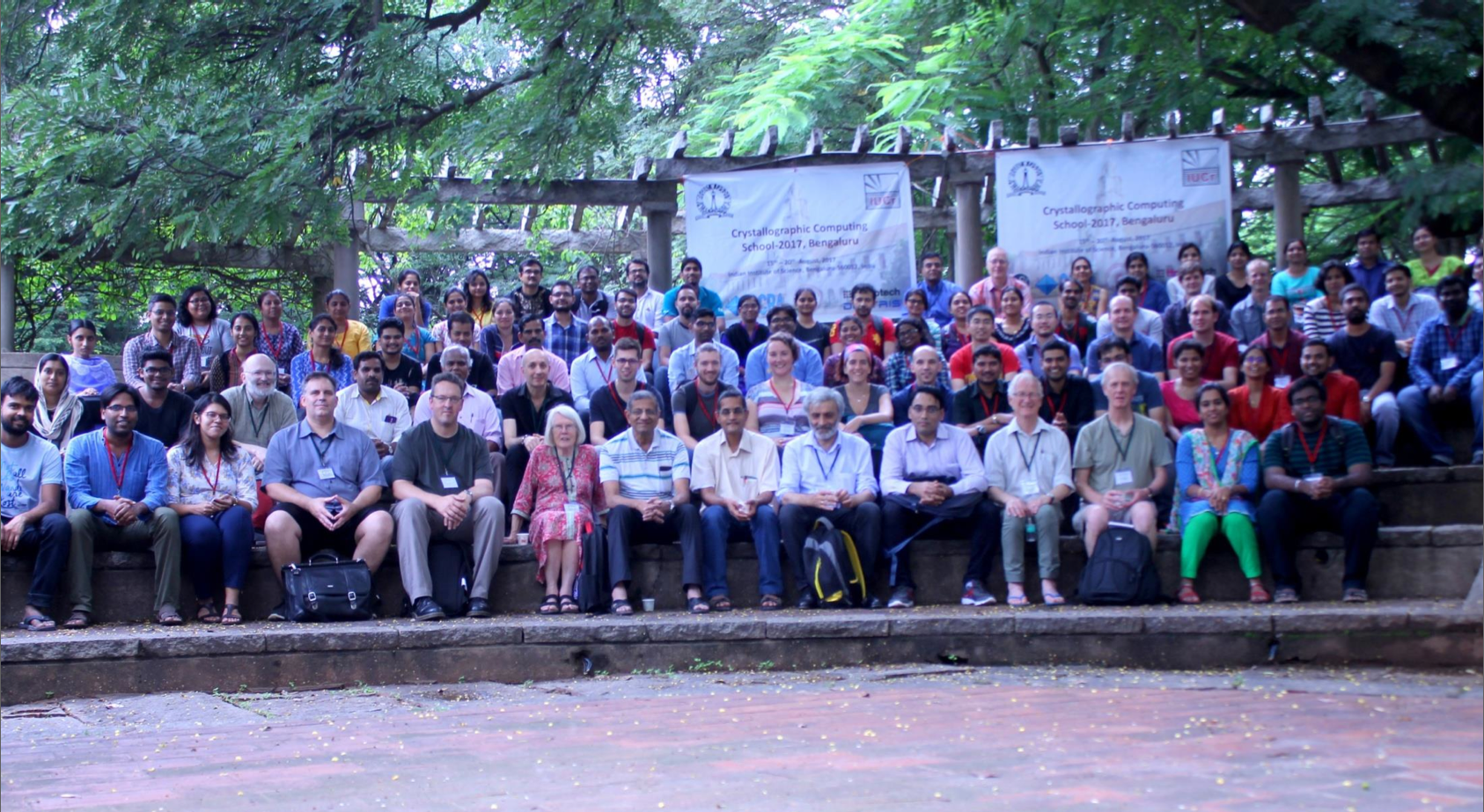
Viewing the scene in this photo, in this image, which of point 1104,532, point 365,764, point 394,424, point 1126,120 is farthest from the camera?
point 1126,120

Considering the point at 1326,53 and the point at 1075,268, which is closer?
the point at 1326,53

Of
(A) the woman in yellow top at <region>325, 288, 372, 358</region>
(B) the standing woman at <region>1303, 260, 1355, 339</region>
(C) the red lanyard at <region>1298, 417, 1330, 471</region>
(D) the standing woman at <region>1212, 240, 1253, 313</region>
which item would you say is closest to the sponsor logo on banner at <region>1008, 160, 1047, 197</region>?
(D) the standing woman at <region>1212, 240, 1253, 313</region>

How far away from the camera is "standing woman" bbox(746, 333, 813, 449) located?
9.67m

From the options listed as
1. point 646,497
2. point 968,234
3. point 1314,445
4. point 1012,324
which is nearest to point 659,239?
point 968,234

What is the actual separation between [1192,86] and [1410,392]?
2.76m

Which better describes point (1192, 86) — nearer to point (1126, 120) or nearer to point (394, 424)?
point (1126, 120)

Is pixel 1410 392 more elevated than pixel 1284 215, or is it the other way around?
pixel 1284 215

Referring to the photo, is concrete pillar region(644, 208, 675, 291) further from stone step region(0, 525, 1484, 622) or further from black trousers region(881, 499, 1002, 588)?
black trousers region(881, 499, 1002, 588)

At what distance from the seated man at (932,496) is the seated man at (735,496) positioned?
0.71 metres

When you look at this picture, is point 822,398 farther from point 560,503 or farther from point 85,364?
point 85,364

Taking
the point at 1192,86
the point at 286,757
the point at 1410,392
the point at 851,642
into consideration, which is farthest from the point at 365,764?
the point at 1410,392

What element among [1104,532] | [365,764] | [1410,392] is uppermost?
[1410,392]

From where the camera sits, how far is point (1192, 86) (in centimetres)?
856

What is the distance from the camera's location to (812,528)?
857 cm
